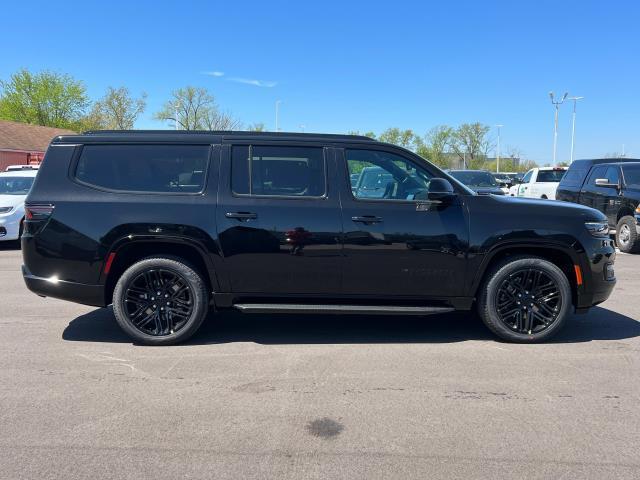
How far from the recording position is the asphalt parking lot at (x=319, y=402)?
120 inches

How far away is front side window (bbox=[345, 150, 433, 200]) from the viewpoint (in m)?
5.11

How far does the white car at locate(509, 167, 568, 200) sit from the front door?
1397 centimetres

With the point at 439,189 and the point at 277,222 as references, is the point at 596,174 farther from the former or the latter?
the point at 277,222

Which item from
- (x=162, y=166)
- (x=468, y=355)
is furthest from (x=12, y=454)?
(x=468, y=355)

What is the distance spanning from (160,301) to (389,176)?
250cm

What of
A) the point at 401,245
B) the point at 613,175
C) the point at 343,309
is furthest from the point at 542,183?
the point at 343,309

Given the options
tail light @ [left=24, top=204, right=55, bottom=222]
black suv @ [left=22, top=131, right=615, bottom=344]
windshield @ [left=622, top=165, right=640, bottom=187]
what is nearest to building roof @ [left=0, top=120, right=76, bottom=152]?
windshield @ [left=622, top=165, right=640, bottom=187]

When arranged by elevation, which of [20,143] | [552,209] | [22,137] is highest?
[22,137]

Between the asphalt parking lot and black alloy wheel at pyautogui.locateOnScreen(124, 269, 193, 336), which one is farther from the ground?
black alloy wheel at pyautogui.locateOnScreen(124, 269, 193, 336)

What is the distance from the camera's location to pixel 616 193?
38.7ft

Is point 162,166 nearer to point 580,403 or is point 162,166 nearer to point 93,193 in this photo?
point 93,193

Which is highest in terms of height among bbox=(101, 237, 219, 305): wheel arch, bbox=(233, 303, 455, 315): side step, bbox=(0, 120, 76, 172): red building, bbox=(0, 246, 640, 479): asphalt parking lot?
bbox=(0, 120, 76, 172): red building

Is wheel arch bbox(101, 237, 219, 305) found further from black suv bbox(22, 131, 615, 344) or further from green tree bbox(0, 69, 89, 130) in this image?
green tree bbox(0, 69, 89, 130)

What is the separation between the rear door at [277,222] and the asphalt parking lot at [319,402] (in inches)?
26.2
